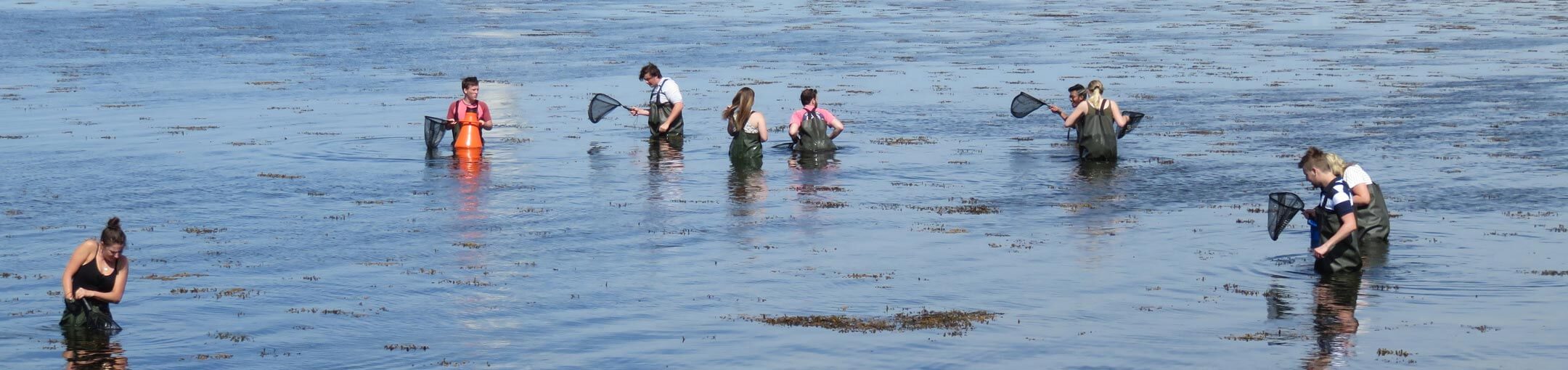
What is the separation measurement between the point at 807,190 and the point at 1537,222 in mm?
8452

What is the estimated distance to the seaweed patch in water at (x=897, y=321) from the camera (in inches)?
609

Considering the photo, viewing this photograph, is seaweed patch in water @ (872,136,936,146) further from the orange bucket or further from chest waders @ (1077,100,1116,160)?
the orange bucket

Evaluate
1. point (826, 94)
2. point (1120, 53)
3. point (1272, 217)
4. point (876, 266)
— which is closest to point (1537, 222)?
point (1272, 217)

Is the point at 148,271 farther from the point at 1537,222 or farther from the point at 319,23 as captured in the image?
the point at 319,23

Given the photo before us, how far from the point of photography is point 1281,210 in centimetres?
1770

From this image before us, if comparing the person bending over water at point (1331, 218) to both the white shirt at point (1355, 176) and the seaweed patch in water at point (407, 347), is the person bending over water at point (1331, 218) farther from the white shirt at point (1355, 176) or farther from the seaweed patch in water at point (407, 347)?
the seaweed patch in water at point (407, 347)

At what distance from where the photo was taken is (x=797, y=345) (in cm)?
1486

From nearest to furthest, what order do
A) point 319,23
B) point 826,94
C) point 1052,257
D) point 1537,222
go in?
point 1052,257
point 1537,222
point 826,94
point 319,23

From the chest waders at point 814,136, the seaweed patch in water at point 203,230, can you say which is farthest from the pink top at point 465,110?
the seaweed patch in water at point 203,230

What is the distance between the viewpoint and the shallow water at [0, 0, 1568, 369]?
49.2ft

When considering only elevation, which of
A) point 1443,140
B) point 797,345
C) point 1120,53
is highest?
point 1120,53

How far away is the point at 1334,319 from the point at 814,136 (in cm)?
1339

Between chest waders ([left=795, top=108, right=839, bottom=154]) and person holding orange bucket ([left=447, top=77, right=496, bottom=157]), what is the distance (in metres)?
4.44

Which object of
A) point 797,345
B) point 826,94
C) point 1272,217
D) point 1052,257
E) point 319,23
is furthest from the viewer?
point 319,23
